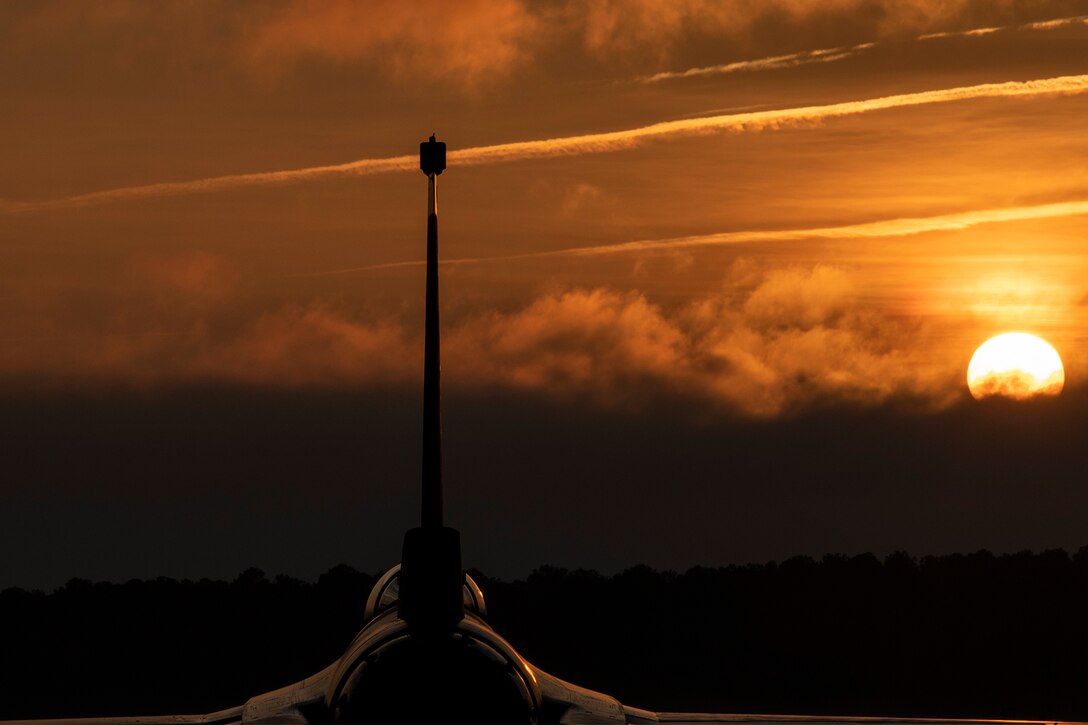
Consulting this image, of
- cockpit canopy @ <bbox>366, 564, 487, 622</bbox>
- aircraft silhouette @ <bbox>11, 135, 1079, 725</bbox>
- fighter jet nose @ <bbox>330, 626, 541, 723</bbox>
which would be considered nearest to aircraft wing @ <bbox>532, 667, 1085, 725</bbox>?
aircraft silhouette @ <bbox>11, 135, 1079, 725</bbox>

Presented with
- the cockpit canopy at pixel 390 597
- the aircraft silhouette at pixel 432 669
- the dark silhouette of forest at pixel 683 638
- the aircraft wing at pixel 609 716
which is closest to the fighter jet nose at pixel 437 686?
the aircraft silhouette at pixel 432 669

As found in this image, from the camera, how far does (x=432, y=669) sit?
15203mm

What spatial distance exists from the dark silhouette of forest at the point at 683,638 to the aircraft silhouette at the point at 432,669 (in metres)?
50.4

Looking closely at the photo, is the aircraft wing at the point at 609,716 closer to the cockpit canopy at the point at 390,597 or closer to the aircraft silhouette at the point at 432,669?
the aircraft silhouette at the point at 432,669

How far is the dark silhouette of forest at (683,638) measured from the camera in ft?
251

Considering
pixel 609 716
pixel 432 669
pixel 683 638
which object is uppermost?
pixel 683 638

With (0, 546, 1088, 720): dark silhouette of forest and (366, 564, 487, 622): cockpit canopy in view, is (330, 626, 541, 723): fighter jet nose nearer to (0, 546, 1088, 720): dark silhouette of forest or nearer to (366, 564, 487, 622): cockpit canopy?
(366, 564, 487, 622): cockpit canopy

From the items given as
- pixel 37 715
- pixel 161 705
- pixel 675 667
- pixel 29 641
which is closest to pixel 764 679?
pixel 675 667

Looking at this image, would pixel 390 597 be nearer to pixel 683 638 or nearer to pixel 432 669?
pixel 432 669

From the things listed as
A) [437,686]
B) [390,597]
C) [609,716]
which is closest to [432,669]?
[437,686]

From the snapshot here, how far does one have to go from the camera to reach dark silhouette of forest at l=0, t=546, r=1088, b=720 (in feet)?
251

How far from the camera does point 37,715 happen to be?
73062 mm

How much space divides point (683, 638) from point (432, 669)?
7583 centimetres

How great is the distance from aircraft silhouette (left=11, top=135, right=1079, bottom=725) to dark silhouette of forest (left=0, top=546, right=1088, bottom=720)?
5037cm
